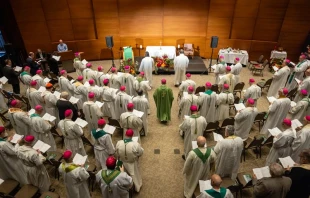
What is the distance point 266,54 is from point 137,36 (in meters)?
8.57

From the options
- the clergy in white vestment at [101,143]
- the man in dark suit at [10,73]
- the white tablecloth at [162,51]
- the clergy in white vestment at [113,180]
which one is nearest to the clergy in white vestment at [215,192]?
the clergy in white vestment at [113,180]

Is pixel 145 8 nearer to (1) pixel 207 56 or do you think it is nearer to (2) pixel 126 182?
(1) pixel 207 56

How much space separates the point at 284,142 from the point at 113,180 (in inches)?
176

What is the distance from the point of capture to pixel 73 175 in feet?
15.7

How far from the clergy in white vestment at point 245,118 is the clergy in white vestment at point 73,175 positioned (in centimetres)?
480

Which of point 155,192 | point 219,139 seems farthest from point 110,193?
point 219,139

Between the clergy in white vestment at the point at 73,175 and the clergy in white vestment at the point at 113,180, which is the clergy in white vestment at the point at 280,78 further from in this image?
the clergy in white vestment at the point at 73,175

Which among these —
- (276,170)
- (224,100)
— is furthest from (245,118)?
(276,170)

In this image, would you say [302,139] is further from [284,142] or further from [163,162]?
[163,162]

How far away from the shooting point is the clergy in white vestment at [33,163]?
5.09 metres

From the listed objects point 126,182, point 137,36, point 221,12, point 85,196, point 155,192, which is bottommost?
point 155,192

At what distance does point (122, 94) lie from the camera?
7.86m

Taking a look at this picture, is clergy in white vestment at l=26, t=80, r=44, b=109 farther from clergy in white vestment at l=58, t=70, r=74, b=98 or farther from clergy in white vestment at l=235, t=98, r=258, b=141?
clergy in white vestment at l=235, t=98, r=258, b=141

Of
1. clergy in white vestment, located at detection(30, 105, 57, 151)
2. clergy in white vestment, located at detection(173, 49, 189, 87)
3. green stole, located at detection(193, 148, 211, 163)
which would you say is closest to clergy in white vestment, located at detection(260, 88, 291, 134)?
green stole, located at detection(193, 148, 211, 163)
